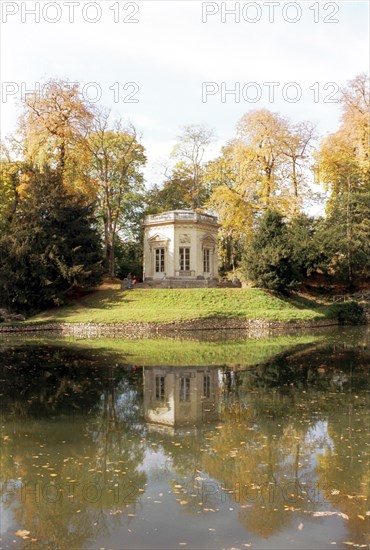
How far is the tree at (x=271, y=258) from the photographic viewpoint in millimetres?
32000

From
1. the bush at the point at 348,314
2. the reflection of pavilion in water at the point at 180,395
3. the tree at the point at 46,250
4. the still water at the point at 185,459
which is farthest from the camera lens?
the bush at the point at 348,314

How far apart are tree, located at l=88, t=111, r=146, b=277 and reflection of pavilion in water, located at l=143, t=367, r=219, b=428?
2530 cm

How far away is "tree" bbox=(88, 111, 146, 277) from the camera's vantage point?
38250mm

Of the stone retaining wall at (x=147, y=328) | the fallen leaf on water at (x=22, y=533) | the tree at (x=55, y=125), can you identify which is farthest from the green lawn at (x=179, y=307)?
the fallen leaf on water at (x=22, y=533)

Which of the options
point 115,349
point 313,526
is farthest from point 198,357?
point 313,526

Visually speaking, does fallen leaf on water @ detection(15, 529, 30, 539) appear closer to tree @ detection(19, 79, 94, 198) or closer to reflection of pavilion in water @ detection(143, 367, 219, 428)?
reflection of pavilion in water @ detection(143, 367, 219, 428)

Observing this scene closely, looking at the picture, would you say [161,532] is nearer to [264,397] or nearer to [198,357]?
[264,397]

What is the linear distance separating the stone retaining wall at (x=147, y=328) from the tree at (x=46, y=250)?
385cm

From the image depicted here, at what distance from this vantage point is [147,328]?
82.4 ft

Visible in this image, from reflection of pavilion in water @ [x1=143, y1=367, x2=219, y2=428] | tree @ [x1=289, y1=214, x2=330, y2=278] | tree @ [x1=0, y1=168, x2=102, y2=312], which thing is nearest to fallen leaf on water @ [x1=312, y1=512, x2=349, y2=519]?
reflection of pavilion in water @ [x1=143, y1=367, x2=219, y2=428]

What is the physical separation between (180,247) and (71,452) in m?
29.5

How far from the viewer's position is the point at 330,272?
3781 centimetres

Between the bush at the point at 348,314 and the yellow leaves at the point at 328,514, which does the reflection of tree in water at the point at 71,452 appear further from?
the bush at the point at 348,314

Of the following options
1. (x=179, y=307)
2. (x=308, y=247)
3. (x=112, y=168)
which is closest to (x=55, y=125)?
(x=112, y=168)
